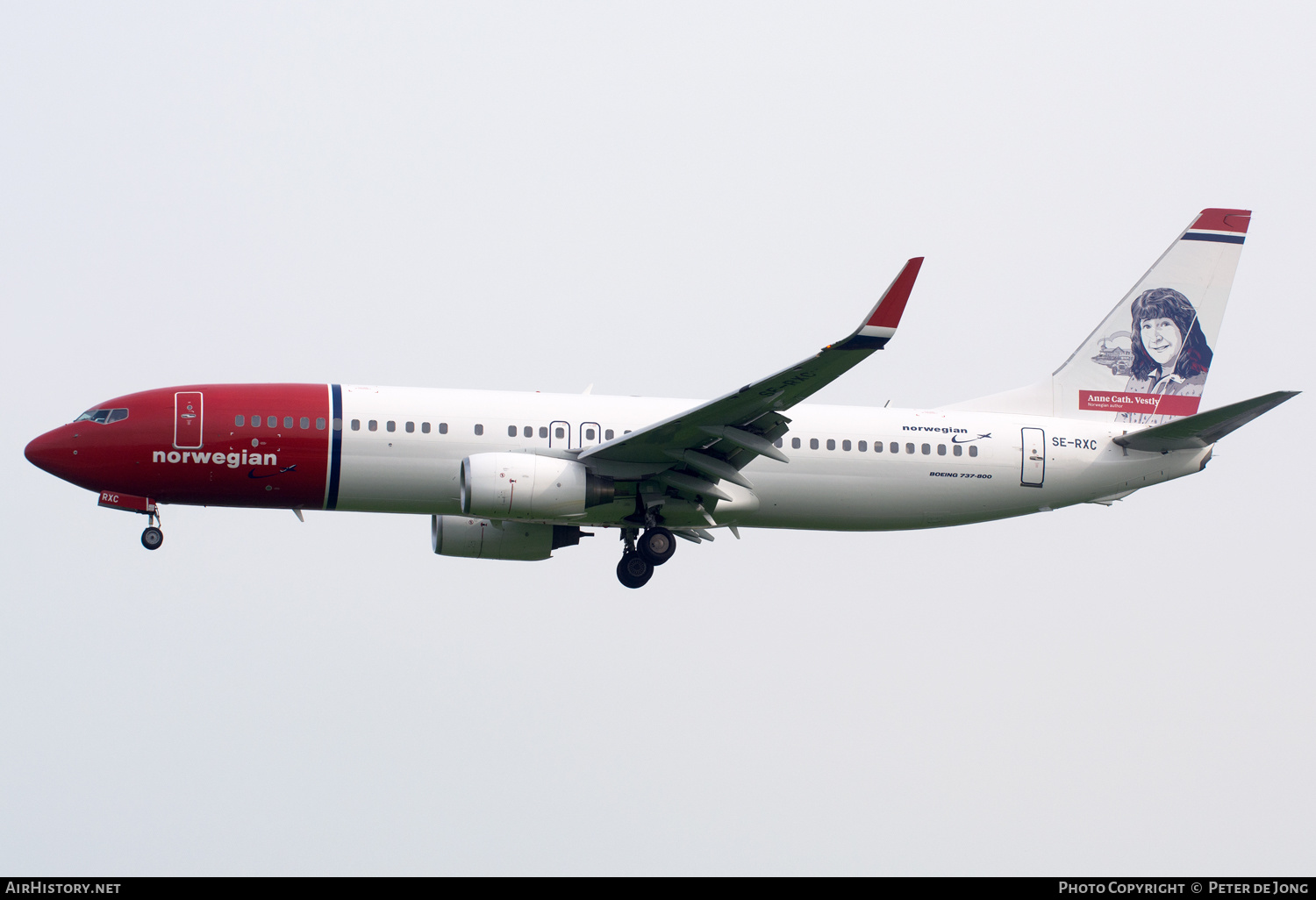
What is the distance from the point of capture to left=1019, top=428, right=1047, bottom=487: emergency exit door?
3022cm

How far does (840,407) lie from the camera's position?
3002cm

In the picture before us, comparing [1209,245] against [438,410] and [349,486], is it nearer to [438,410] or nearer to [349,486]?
[438,410]

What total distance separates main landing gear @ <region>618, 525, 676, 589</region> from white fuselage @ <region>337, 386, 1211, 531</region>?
73cm

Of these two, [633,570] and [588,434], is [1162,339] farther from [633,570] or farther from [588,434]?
[588,434]

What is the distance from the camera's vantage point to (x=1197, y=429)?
29656 millimetres

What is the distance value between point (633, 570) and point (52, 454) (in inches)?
470

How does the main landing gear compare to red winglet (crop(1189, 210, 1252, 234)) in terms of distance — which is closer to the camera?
the main landing gear

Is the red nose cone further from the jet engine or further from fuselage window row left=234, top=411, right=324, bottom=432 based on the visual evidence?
the jet engine

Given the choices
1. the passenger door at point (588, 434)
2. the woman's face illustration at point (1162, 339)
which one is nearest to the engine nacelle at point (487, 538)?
the passenger door at point (588, 434)

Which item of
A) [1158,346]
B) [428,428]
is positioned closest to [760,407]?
[428,428]

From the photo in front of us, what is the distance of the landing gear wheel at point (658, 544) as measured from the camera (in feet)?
94.3

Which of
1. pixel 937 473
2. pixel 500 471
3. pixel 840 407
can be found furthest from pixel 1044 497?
pixel 500 471

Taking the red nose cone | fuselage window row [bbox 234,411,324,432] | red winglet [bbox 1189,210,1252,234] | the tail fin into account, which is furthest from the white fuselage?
red winglet [bbox 1189,210,1252,234]

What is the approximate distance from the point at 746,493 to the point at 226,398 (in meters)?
10.7
